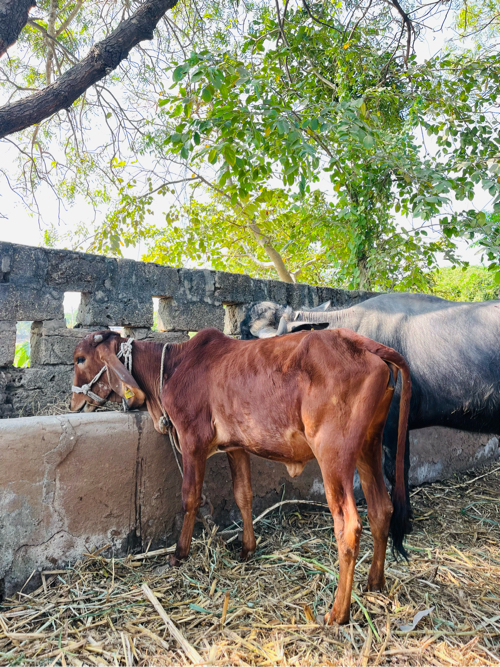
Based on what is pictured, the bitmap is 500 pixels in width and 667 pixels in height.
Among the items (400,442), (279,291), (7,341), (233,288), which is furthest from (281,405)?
(279,291)

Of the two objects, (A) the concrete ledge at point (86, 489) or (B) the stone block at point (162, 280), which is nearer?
(A) the concrete ledge at point (86, 489)

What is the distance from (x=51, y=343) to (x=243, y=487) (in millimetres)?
2643

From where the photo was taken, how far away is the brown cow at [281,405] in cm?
221

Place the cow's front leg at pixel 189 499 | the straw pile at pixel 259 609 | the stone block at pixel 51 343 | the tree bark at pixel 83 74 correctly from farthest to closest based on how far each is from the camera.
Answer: the tree bark at pixel 83 74
the stone block at pixel 51 343
the cow's front leg at pixel 189 499
the straw pile at pixel 259 609

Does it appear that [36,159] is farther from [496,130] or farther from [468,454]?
[468,454]

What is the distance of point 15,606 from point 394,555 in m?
1.96

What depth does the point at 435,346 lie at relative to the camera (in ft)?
11.8

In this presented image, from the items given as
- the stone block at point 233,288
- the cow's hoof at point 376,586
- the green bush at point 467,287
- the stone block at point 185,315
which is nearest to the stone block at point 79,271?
the stone block at point 185,315

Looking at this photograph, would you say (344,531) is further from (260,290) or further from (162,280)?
(260,290)

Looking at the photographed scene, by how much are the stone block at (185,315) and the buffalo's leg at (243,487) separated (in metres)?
2.70

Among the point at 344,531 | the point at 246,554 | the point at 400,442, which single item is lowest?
the point at 246,554

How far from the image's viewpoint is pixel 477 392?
11.4ft

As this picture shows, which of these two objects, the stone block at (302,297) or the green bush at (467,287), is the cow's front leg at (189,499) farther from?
the green bush at (467,287)

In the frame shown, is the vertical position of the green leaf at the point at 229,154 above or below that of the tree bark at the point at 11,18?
below
